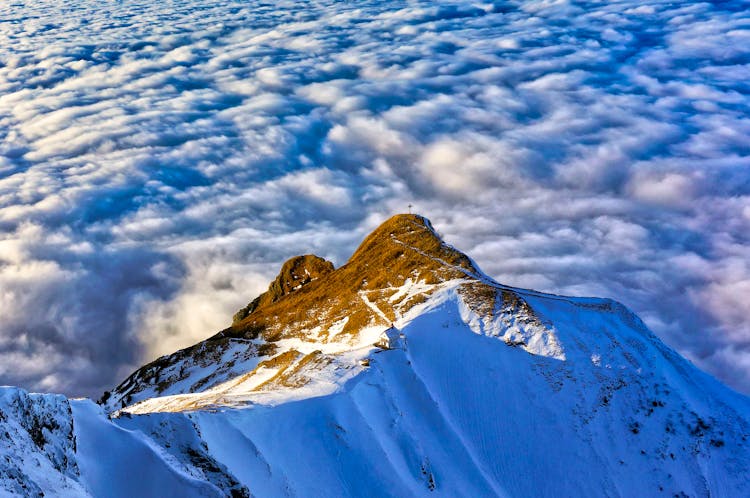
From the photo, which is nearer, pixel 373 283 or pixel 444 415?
pixel 444 415

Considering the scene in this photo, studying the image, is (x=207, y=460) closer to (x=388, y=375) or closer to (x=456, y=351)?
(x=388, y=375)

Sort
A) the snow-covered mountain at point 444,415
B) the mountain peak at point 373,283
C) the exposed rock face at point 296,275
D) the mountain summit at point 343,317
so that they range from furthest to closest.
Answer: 1. the exposed rock face at point 296,275
2. the mountain peak at point 373,283
3. the mountain summit at point 343,317
4. the snow-covered mountain at point 444,415

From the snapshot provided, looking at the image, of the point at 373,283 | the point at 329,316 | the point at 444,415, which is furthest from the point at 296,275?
the point at 444,415

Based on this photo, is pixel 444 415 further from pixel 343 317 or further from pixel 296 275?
pixel 296 275

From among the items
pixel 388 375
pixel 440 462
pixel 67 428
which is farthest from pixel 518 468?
pixel 67 428

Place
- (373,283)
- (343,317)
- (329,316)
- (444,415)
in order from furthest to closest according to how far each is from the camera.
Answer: (373,283)
(329,316)
(343,317)
(444,415)

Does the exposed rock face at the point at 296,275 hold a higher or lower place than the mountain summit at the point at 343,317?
lower

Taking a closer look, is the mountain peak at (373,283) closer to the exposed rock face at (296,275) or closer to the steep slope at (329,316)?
the steep slope at (329,316)

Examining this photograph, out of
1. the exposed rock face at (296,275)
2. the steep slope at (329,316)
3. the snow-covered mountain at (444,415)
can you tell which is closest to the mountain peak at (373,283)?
the steep slope at (329,316)
